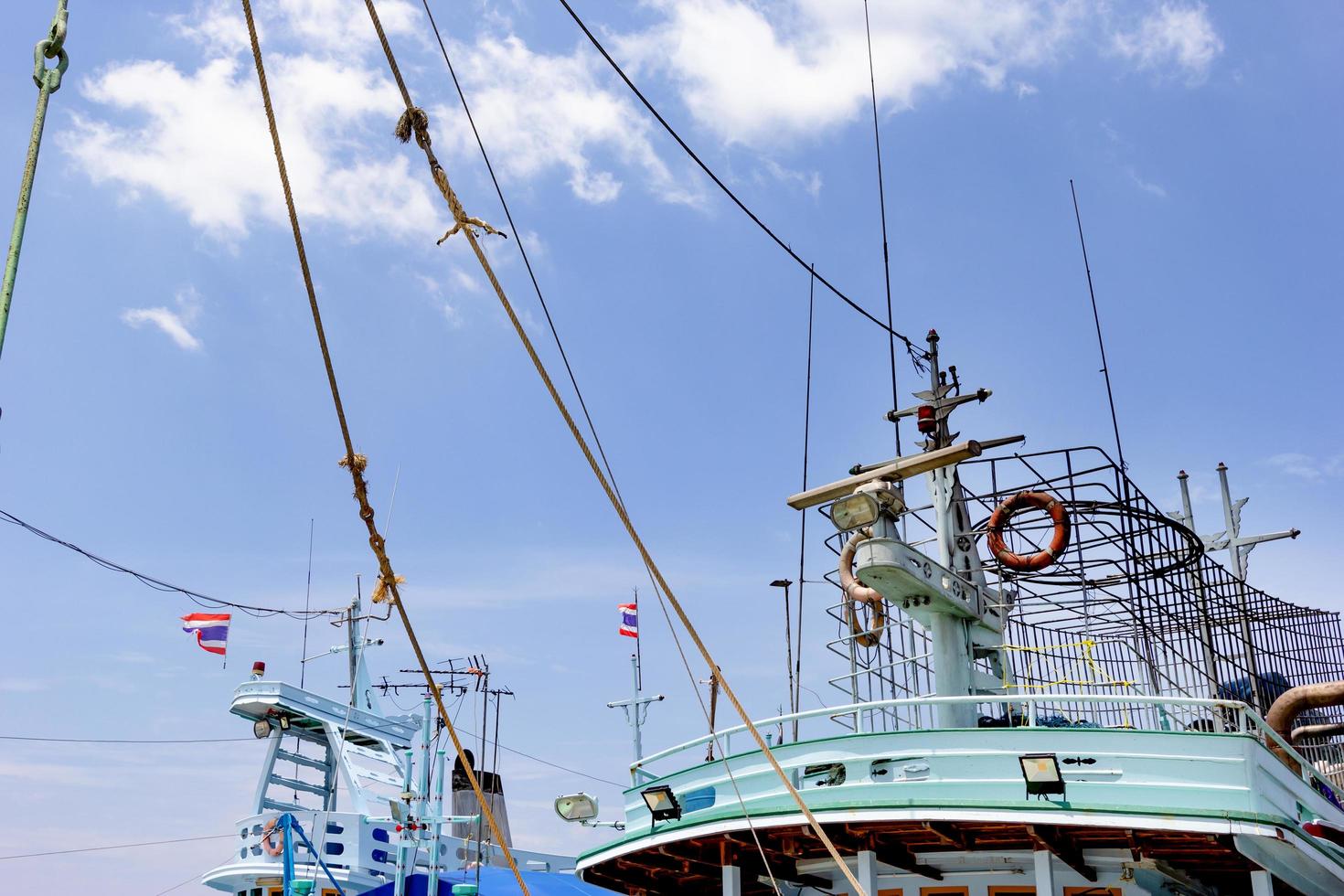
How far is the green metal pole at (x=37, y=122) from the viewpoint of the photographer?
17.3ft

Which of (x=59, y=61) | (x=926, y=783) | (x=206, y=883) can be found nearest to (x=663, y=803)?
(x=926, y=783)

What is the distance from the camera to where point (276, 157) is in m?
7.20

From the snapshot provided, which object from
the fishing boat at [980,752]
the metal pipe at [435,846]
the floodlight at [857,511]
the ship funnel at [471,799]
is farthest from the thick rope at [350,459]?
the ship funnel at [471,799]

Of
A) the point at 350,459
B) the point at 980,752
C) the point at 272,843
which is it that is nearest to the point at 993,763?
the point at 980,752

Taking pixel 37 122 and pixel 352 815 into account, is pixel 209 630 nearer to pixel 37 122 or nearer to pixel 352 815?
pixel 352 815

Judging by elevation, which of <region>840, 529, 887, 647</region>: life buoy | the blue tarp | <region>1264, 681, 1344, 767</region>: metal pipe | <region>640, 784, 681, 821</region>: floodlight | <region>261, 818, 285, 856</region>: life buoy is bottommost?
the blue tarp

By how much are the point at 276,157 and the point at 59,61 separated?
4.95 ft

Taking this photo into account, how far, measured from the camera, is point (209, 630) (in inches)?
1136

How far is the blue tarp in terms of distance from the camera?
67.4 feet

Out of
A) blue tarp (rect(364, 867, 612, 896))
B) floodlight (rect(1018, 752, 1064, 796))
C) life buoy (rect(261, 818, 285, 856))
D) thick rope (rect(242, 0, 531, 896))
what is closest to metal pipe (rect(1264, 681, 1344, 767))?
floodlight (rect(1018, 752, 1064, 796))

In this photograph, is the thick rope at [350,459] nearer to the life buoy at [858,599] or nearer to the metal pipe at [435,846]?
the life buoy at [858,599]

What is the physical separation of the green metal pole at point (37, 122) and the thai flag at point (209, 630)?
2503 centimetres

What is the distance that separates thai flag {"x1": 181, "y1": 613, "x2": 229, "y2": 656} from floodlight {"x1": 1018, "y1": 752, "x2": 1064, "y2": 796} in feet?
75.2

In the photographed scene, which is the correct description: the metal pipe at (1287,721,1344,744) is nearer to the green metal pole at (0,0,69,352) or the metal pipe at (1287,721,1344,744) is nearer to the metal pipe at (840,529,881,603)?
the metal pipe at (840,529,881,603)
